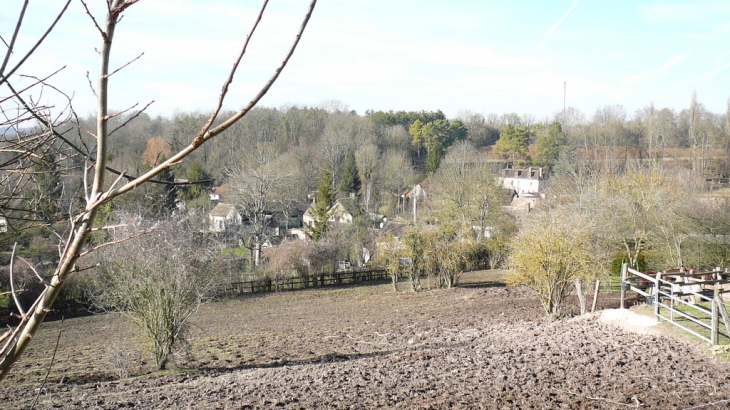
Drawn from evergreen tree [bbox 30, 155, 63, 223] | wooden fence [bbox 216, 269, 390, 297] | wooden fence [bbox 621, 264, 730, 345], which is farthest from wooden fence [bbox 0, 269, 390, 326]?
evergreen tree [bbox 30, 155, 63, 223]

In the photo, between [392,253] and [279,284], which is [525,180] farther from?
[279,284]

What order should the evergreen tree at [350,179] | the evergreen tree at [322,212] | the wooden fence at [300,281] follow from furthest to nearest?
the evergreen tree at [350,179], the evergreen tree at [322,212], the wooden fence at [300,281]

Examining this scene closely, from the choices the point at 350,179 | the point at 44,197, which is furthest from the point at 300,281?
the point at 44,197

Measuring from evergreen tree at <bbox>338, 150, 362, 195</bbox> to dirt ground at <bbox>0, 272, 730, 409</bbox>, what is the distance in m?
32.2

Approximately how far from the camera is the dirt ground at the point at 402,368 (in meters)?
7.24

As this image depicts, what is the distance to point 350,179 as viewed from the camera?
1934 inches

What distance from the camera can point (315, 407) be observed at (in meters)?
7.30

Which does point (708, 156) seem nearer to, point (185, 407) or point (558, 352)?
point (558, 352)

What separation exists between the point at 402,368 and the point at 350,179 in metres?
40.2

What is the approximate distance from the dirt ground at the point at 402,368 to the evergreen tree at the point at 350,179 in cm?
3219

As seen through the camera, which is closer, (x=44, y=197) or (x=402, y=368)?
(x=44, y=197)

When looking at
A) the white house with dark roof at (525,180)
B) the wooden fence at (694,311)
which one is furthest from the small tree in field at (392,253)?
the white house with dark roof at (525,180)

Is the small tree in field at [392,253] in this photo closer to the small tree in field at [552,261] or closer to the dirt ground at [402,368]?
the dirt ground at [402,368]

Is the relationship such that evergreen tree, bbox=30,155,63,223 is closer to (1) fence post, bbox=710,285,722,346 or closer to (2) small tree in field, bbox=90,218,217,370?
(2) small tree in field, bbox=90,218,217,370
